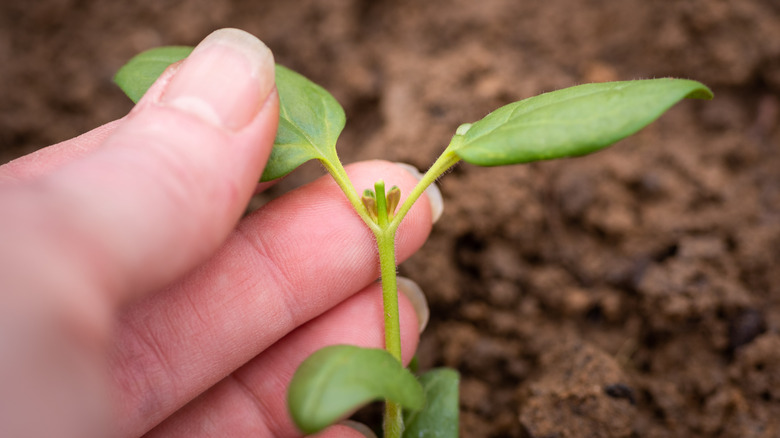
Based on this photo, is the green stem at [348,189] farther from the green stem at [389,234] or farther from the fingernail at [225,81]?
the fingernail at [225,81]

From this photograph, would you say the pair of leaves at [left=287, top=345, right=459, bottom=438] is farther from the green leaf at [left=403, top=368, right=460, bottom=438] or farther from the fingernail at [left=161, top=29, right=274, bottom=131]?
the fingernail at [left=161, top=29, right=274, bottom=131]

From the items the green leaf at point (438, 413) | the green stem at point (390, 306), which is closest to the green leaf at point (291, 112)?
the green stem at point (390, 306)

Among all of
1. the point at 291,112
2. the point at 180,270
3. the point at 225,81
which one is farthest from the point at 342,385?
the point at 291,112

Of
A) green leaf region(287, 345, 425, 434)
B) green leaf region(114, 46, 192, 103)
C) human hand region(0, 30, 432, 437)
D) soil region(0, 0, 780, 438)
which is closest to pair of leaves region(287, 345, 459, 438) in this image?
green leaf region(287, 345, 425, 434)

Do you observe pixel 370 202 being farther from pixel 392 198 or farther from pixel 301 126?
pixel 301 126

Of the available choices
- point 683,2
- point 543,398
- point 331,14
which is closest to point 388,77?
point 331,14

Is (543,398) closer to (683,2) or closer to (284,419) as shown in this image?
(284,419)
